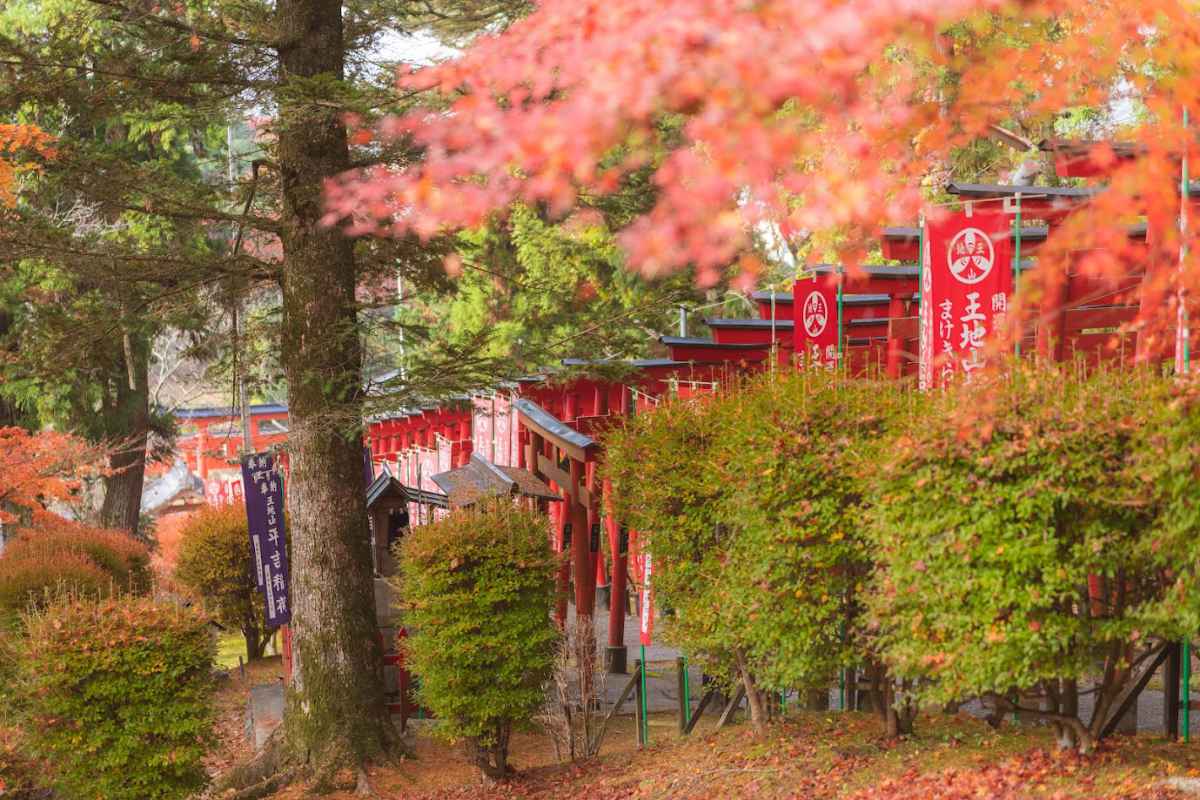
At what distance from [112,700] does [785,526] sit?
18.5 feet

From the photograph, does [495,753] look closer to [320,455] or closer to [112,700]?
[320,455]

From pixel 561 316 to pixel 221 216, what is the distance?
3.36 metres

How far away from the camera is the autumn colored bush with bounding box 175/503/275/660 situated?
20.6 metres

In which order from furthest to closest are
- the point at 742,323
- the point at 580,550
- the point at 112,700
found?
the point at 742,323 → the point at 580,550 → the point at 112,700

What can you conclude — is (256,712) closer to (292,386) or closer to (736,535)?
(292,386)

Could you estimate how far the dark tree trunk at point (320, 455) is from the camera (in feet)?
38.8

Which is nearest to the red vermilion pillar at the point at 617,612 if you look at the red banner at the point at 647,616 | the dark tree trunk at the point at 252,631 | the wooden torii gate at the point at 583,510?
the wooden torii gate at the point at 583,510

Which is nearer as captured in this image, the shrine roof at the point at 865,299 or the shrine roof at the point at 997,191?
the shrine roof at the point at 997,191

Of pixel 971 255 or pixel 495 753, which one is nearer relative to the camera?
pixel 971 255

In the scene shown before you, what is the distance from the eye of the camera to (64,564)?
15.5 metres

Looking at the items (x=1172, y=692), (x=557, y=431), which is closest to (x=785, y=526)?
(x=1172, y=692)

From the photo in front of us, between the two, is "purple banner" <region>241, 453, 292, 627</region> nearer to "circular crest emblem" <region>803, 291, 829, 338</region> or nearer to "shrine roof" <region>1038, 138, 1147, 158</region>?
"circular crest emblem" <region>803, 291, 829, 338</region>

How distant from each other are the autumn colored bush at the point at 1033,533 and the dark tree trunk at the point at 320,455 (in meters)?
6.13

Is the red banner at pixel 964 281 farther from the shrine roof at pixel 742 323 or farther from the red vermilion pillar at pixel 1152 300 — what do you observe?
the shrine roof at pixel 742 323
